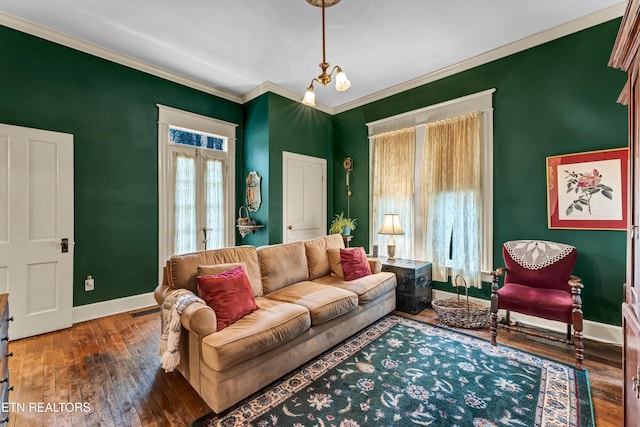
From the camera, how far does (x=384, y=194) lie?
14.9ft

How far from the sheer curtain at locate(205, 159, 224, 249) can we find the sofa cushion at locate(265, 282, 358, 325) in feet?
6.80

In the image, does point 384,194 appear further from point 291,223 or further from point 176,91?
point 176,91

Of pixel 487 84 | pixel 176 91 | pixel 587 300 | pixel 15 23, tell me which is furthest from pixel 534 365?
pixel 15 23

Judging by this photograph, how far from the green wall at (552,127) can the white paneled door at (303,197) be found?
2266mm

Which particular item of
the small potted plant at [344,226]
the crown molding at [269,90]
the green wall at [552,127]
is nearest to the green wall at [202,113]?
the green wall at [552,127]

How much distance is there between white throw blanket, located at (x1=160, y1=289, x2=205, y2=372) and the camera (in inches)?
76.4

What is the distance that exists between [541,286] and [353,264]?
191 cm

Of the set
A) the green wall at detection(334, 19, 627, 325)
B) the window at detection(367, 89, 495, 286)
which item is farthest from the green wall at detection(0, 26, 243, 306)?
the green wall at detection(334, 19, 627, 325)

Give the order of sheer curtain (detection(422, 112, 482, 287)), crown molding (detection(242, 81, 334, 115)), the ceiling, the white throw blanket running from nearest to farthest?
the white throw blanket < the ceiling < sheer curtain (detection(422, 112, 482, 287)) < crown molding (detection(242, 81, 334, 115))

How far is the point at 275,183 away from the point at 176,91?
1917 millimetres

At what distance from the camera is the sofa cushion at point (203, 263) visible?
2.31m

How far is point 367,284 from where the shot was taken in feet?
10.2

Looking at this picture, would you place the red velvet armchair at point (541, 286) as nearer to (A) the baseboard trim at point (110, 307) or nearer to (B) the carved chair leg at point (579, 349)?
(B) the carved chair leg at point (579, 349)

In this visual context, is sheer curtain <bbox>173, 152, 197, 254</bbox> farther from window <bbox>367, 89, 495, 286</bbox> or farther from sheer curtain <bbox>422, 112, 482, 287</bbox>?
sheer curtain <bbox>422, 112, 482, 287</bbox>
